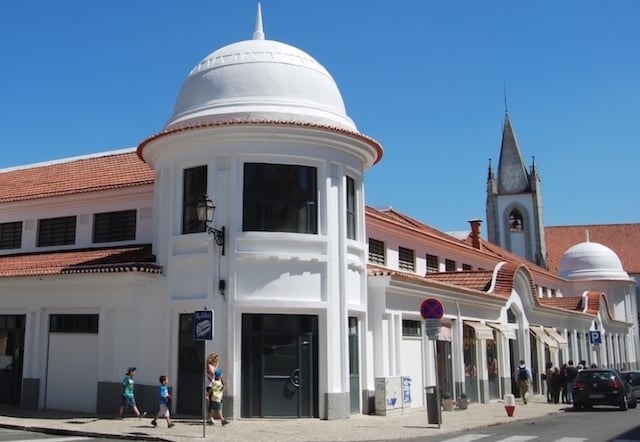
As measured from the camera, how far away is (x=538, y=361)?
30.1 metres

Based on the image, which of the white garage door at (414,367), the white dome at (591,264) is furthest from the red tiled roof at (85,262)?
the white dome at (591,264)

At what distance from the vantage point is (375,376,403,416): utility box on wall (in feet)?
60.1

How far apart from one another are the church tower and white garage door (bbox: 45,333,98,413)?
63107 mm

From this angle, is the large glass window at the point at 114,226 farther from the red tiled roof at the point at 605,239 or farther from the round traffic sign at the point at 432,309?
the red tiled roof at the point at 605,239

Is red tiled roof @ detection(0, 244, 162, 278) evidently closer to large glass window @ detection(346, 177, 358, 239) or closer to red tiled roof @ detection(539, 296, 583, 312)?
large glass window @ detection(346, 177, 358, 239)

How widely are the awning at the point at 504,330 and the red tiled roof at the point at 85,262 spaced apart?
1308 centimetres

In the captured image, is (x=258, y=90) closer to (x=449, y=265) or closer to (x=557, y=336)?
(x=449, y=265)

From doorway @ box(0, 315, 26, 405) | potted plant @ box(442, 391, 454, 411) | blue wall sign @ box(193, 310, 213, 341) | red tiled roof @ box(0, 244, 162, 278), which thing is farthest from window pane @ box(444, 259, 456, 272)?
blue wall sign @ box(193, 310, 213, 341)

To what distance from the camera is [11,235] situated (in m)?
23.7

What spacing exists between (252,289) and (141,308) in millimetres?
3120

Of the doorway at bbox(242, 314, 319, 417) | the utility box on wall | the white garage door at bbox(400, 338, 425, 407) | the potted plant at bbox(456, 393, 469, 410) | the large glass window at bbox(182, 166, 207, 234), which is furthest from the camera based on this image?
the potted plant at bbox(456, 393, 469, 410)

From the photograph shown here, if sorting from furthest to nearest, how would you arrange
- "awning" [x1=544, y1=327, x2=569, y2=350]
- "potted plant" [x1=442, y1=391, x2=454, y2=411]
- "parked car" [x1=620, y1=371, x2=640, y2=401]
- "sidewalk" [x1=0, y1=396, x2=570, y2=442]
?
"awning" [x1=544, y1=327, x2=569, y2=350]
"parked car" [x1=620, y1=371, x2=640, y2=401]
"potted plant" [x1=442, y1=391, x2=454, y2=411]
"sidewalk" [x1=0, y1=396, x2=570, y2=442]

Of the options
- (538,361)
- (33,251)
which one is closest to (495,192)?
(538,361)

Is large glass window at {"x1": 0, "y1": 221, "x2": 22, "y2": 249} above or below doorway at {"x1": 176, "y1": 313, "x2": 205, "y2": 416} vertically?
above
